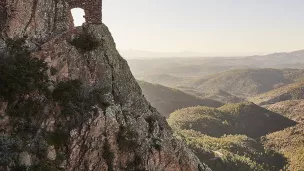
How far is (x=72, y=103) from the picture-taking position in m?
18.1

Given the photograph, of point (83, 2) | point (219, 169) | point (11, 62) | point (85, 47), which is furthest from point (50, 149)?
point (219, 169)

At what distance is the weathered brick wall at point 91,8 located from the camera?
21.1 metres

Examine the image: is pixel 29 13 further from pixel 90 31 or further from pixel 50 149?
pixel 50 149

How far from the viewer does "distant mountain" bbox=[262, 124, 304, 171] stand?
84.2 meters

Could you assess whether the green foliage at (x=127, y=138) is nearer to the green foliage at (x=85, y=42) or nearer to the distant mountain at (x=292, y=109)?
the green foliage at (x=85, y=42)

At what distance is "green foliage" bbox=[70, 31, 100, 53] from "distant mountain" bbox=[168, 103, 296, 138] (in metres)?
84.8

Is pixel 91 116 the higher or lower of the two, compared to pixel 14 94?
lower

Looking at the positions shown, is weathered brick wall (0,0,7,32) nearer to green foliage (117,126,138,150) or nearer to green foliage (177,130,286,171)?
green foliage (117,126,138,150)

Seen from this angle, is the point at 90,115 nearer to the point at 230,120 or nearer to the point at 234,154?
the point at 234,154

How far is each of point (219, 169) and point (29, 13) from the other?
58.3m

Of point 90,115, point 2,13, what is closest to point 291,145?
point 90,115

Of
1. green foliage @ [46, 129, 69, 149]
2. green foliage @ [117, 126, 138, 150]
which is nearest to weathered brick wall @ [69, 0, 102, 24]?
green foliage @ [117, 126, 138, 150]

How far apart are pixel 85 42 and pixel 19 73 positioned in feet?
15.6

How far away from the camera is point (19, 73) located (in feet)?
55.9
